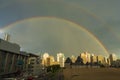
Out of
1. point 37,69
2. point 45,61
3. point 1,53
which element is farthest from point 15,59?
point 45,61

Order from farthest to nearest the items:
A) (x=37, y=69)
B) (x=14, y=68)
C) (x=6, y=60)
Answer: (x=37, y=69), (x=14, y=68), (x=6, y=60)

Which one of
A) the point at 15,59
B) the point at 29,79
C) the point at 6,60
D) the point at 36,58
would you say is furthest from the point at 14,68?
the point at 36,58

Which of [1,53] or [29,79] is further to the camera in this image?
[1,53]

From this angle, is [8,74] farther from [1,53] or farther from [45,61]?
[45,61]

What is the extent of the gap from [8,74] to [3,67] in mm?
4267

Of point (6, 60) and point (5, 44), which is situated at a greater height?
point (5, 44)

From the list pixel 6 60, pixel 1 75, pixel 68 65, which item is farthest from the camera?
pixel 68 65

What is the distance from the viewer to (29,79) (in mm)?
34844

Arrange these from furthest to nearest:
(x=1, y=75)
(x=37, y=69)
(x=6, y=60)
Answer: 1. (x=37, y=69)
2. (x=6, y=60)
3. (x=1, y=75)

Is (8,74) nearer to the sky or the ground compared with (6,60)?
nearer to the ground

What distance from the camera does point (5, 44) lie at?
5834 centimetres

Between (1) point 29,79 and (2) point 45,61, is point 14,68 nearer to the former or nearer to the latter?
(1) point 29,79

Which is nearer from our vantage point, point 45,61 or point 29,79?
point 29,79

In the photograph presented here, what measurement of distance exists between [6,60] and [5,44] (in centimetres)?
578
